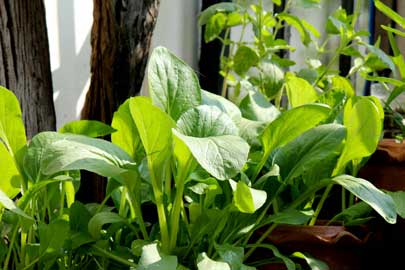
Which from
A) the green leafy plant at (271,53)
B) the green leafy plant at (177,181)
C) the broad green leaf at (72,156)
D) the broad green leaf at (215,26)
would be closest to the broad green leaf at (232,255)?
the green leafy plant at (177,181)

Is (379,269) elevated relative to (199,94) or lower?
lower

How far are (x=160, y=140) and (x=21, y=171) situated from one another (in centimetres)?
13

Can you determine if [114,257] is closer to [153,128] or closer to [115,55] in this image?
[153,128]

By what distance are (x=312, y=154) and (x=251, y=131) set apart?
0.07 meters

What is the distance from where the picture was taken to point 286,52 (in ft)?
4.80

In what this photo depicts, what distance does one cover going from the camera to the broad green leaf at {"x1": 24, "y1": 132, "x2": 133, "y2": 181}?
1.29 ft

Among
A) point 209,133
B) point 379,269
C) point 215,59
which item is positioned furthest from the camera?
point 215,59

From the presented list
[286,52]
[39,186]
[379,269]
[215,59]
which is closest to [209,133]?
[39,186]

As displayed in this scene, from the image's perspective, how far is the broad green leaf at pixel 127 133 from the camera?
1.70 ft

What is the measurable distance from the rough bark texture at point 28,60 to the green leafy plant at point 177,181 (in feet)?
0.42

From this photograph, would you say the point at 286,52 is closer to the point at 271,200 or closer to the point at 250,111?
the point at 250,111

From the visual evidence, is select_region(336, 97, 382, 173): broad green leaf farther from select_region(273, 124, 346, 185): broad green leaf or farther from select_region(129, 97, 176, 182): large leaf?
select_region(129, 97, 176, 182): large leaf

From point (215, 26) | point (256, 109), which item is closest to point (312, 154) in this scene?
point (256, 109)

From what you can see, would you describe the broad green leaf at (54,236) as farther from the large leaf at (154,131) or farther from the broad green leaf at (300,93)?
the broad green leaf at (300,93)
